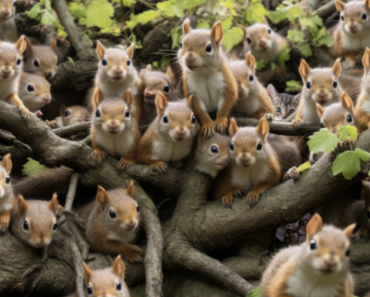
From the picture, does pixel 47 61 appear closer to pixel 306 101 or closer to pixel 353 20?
pixel 306 101

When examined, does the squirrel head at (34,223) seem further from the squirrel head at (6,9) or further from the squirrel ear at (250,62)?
the squirrel head at (6,9)

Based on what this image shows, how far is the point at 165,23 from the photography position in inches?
297

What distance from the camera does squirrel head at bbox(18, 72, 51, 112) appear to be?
6.56 m

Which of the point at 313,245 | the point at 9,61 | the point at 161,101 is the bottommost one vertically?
the point at 161,101

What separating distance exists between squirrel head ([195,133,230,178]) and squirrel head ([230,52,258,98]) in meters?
0.67

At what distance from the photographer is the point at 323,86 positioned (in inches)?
223

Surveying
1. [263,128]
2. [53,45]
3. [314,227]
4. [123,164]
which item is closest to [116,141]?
[123,164]

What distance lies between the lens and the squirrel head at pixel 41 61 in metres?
7.05

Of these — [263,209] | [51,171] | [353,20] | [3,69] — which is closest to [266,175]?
[263,209]

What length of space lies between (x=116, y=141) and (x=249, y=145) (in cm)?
128

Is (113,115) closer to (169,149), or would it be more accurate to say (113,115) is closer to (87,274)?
(169,149)

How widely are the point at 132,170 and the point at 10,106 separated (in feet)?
3.99

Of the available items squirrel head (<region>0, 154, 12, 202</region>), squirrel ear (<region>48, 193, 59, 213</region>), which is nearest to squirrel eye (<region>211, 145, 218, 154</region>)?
squirrel ear (<region>48, 193, 59, 213</region>)

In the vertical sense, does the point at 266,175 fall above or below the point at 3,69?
below
